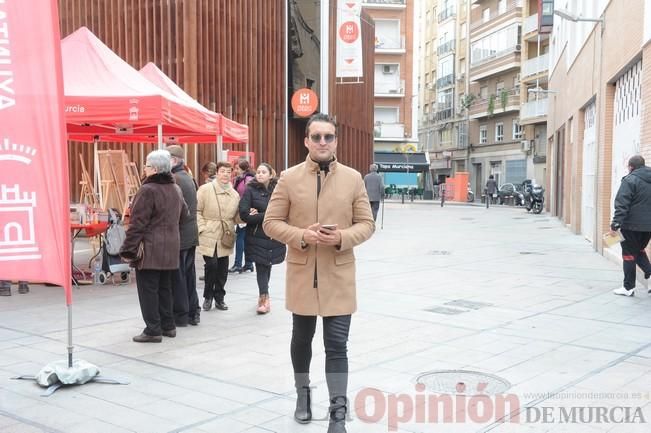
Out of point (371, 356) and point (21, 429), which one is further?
point (371, 356)

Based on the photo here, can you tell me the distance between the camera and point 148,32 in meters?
17.6

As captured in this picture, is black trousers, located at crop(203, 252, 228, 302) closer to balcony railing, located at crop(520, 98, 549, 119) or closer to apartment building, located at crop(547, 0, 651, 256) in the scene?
apartment building, located at crop(547, 0, 651, 256)

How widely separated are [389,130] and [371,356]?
47.3 meters

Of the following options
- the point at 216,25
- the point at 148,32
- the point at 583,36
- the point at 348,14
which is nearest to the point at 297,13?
the point at 348,14

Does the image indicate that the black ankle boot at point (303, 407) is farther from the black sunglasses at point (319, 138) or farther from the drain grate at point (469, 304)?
the drain grate at point (469, 304)

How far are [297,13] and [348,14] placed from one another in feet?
5.54

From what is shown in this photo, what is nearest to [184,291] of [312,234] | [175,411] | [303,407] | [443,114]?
[175,411]

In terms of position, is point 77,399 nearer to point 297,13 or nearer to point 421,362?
point 421,362

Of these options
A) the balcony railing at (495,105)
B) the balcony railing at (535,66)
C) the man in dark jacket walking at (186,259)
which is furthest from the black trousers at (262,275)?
the balcony railing at (495,105)

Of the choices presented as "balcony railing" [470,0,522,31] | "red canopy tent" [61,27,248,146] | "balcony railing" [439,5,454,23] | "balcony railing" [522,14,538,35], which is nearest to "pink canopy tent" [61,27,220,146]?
"red canopy tent" [61,27,248,146]

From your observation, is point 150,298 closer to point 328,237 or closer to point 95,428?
point 95,428

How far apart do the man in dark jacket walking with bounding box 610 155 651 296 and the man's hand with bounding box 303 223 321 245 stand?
19.7 feet

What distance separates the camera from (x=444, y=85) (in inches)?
2402

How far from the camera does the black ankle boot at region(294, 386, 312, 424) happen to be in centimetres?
436
